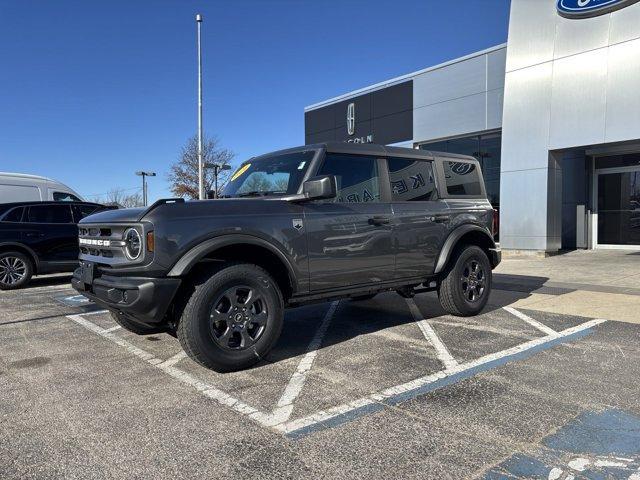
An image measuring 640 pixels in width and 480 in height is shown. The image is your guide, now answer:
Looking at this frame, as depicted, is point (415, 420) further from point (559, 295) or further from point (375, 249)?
point (559, 295)

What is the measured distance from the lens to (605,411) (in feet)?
11.0

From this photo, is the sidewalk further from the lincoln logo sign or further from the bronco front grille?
the lincoln logo sign

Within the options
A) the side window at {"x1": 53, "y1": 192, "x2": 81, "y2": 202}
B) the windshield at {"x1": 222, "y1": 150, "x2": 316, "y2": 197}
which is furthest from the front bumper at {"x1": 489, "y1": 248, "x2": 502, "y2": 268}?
the side window at {"x1": 53, "y1": 192, "x2": 81, "y2": 202}

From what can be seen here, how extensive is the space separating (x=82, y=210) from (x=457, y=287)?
26.4 feet

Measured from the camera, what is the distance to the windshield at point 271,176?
4.80m

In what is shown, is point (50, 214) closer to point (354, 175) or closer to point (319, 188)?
point (354, 175)

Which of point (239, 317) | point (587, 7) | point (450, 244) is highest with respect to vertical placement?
point (587, 7)

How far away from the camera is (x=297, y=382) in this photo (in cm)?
394

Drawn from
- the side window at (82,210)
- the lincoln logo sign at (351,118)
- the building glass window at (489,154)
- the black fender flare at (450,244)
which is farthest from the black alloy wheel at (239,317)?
the lincoln logo sign at (351,118)

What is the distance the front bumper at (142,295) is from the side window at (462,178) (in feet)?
12.3

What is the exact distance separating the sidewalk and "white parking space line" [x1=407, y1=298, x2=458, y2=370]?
4.95 feet

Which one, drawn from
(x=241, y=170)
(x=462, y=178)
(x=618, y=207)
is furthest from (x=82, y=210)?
(x=618, y=207)

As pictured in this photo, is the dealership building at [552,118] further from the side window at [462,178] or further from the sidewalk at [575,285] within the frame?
the side window at [462,178]

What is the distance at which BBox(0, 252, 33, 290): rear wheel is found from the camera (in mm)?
9320
